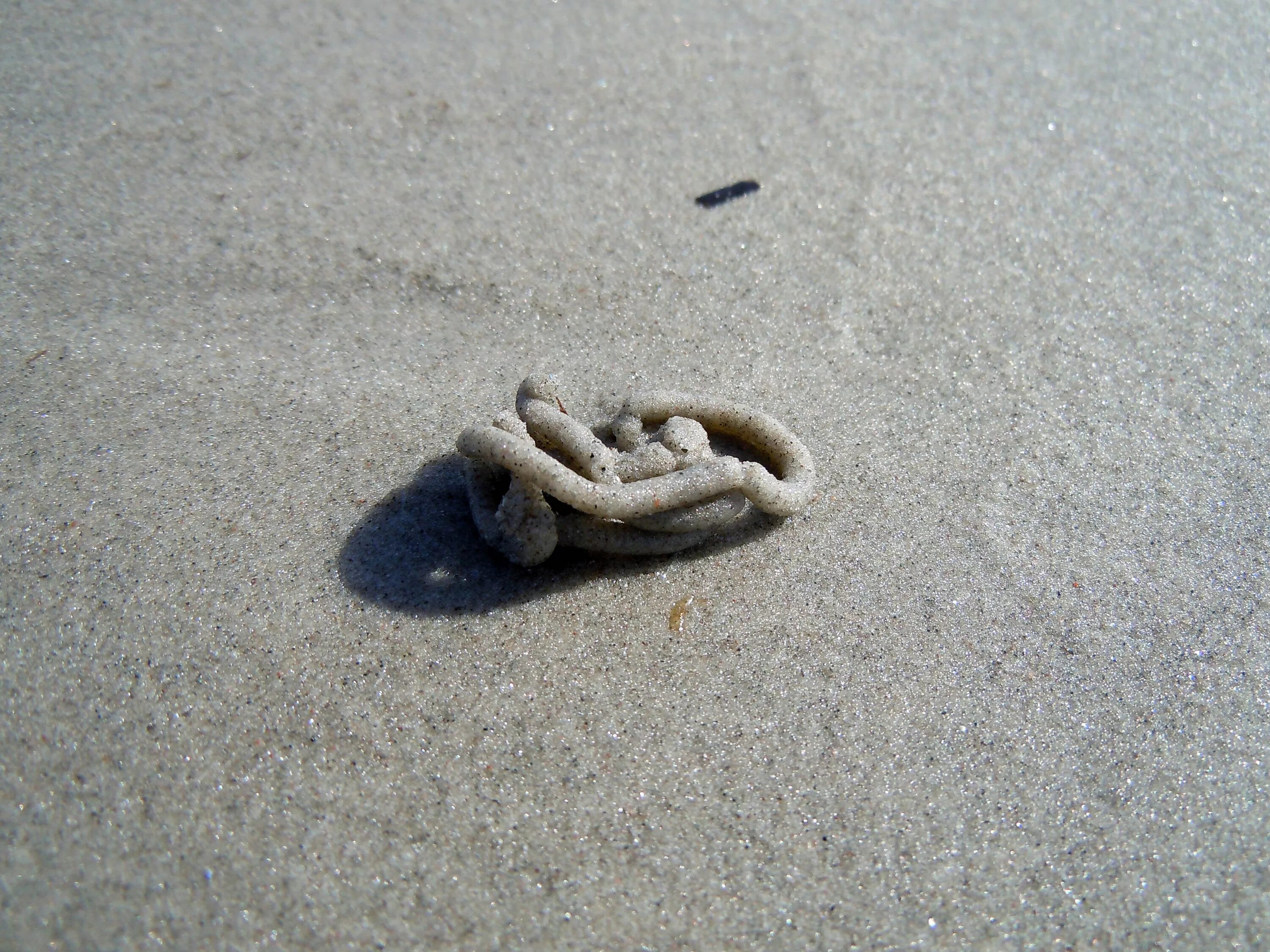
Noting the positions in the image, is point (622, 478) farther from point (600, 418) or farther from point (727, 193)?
point (727, 193)

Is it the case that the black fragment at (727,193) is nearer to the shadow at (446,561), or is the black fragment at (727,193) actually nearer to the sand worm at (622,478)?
the sand worm at (622,478)

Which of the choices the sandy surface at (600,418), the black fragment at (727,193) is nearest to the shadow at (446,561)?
the sandy surface at (600,418)

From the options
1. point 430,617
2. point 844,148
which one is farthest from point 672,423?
point 844,148

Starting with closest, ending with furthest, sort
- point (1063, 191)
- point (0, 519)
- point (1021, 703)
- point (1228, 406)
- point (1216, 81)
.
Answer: point (1021, 703) < point (0, 519) < point (1228, 406) < point (1063, 191) < point (1216, 81)

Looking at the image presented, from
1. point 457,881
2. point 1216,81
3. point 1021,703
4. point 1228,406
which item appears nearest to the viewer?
point 457,881

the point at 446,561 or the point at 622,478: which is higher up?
the point at 622,478

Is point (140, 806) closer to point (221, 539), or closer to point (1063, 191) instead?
point (221, 539)

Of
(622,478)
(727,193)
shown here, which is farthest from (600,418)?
(727,193)
